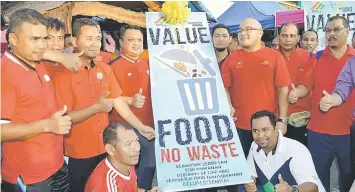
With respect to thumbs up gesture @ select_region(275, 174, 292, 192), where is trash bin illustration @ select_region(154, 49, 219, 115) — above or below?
above

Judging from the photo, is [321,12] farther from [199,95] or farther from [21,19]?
[21,19]

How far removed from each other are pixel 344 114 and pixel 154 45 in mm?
2079

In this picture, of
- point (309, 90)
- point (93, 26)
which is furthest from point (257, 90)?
point (93, 26)

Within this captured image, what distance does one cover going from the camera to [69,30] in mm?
8031

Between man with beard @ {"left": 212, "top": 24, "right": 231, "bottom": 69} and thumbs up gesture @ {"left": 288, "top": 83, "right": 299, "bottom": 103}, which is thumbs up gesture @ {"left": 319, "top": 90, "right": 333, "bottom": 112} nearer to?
thumbs up gesture @ {"left": 288, "top": 83, "right": 299, "bottom": 103}

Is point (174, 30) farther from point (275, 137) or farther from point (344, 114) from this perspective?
point (344, 114)

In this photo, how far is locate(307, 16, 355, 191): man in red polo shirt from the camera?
14.4 feet

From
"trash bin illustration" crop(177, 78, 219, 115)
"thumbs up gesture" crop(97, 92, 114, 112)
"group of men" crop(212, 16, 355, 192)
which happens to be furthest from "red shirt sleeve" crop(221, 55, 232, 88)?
"thumbs up gesture" crop(97, 92, 114, 112)

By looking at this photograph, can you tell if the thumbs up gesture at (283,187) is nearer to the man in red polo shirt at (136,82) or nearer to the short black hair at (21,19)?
the man in red polo shirt at (136,82)

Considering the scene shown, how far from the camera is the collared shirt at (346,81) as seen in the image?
13.6 ft

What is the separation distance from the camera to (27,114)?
9.91 feet

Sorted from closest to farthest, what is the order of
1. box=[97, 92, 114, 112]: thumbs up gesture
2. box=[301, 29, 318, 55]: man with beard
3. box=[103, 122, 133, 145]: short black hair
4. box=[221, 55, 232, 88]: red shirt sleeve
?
box=[103, 122, 133, 145]: short black hair
box=[97, 92, 114, 112]: thumbs up gesture
box=[221, 55, 232, 88]: red shirt sleeve
box=[301, 29, 318, 55]: man with beard

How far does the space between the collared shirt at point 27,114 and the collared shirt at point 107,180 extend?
0.35 m

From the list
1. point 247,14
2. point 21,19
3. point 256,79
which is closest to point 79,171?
point 21,19
